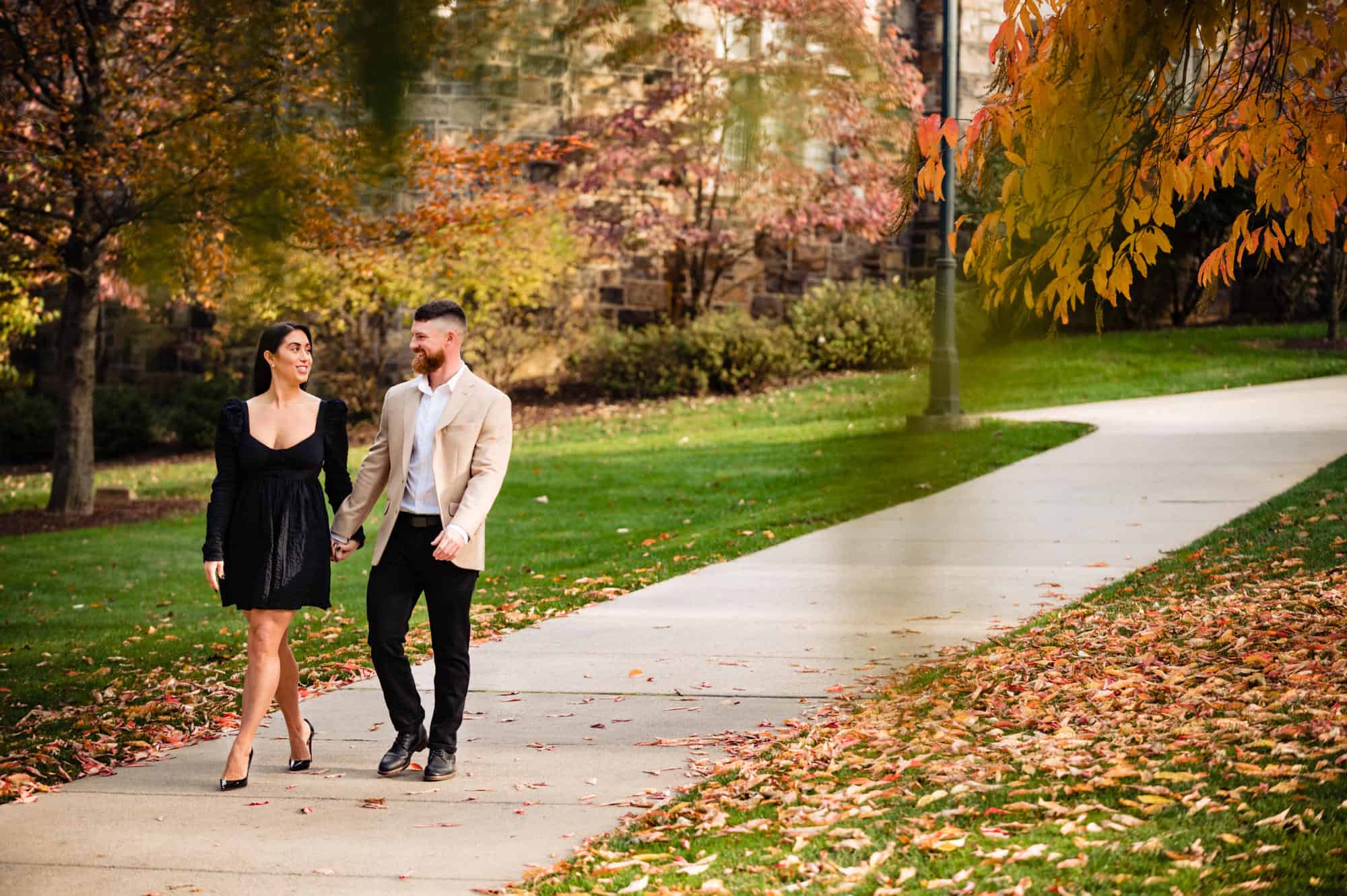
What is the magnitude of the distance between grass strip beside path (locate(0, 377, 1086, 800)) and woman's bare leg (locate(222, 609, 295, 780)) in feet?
2.35

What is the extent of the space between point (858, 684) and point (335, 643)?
3.30 meters

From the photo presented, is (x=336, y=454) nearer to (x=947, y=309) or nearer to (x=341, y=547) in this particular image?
(x=341, y=547)

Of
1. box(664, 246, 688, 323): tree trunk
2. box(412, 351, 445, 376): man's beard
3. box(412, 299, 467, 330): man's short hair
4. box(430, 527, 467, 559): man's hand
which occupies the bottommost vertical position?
box(430, 527, 467, 559): man's hand

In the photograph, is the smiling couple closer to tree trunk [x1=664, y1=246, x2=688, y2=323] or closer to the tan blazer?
the tan blazer

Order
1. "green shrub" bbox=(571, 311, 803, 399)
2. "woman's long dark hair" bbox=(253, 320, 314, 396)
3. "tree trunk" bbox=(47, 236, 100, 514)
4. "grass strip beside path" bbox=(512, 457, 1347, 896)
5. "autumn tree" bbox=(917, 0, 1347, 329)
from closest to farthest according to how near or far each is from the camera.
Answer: "autumn tree" bbox=(917, 0, 1347, 329)
"grass strip beside path" bbox=(512, 457, 1347, 896)
"woman's long dark hair" bbox=(253, 320, 314, 396)
"tree trunk" bbox=(47, 236, 100, 514)
"green shrub" bbox=(571, 311, 803, 399)

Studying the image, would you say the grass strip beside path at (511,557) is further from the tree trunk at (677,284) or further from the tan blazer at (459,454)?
the tree trunk at (677,284)

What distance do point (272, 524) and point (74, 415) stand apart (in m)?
10.0

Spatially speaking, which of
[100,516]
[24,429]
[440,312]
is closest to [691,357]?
[24,429]

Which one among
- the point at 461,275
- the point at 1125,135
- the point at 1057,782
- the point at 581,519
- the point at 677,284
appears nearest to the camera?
the point at 1125,135

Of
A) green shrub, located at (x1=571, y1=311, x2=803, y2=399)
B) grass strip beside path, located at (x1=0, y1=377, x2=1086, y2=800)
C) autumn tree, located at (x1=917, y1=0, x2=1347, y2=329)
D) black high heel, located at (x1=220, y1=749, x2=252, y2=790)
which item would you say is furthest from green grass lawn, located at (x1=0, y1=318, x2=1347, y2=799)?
black high heel, located at (x1=220, y1=749, x2=252, y2=790)

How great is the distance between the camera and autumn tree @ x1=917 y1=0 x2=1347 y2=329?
1.82 m

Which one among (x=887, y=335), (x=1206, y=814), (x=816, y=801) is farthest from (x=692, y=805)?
(x=887, y=335)

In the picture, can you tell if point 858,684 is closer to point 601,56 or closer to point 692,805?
point 692,805

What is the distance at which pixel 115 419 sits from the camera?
20.6 m
